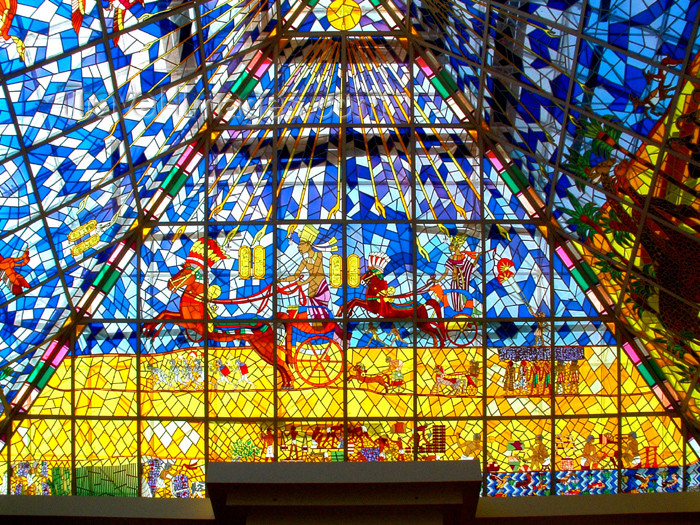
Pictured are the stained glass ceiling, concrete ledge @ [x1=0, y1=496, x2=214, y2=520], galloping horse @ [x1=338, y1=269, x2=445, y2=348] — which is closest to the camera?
concrete ledge @ [x1=0, y1=496, x2=214, y2=520]

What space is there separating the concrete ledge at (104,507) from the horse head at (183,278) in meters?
6.72

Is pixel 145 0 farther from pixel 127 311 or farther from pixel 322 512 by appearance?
pixel 322 512

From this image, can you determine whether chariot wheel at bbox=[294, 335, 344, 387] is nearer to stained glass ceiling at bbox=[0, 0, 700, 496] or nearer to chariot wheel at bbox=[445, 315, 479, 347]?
stained glass ceiling at bbox=[0, 0, 700, 496]

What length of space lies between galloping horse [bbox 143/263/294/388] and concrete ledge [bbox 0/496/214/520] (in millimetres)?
6208

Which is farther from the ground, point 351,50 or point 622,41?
point 351,50

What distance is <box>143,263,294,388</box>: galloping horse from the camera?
57.7 ft

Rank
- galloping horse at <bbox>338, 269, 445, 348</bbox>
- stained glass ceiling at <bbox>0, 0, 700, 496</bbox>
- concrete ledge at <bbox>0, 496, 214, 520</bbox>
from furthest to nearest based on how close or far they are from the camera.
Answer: galloping horse at <bbox>338, 269, 445, 348</bbox>, stained glass ceiling at <bbox>0, 0, 700, 496</bbox>, concrete ledge at <bbox>0, 496, 214, 520</bbox>

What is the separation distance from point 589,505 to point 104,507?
6172mm

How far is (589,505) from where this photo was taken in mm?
11281

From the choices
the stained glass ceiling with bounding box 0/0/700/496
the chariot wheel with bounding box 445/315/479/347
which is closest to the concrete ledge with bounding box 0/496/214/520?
the stained glass ceiling with bounding box 0/0/700/496

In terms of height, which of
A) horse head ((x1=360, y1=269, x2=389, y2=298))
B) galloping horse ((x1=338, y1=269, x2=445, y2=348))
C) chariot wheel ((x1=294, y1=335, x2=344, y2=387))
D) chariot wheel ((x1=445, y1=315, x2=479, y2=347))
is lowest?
chariot wheel ((x1=294, y1=335, x2=344, y2=387))

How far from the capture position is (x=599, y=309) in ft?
58.1

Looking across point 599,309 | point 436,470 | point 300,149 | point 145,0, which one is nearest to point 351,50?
point 300,149

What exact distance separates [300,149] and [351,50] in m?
2.21
